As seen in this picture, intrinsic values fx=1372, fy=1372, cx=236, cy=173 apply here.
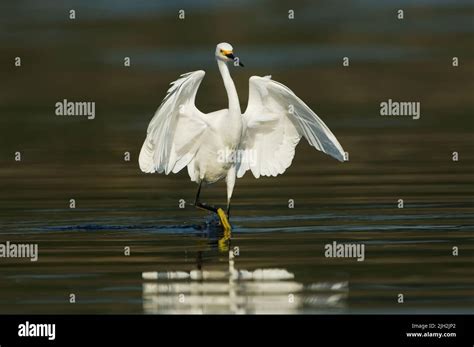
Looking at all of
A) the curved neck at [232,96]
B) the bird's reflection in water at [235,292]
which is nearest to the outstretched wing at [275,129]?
the curved neck at [232,96]

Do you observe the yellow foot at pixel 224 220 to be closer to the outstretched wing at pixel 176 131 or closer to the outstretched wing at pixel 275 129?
the outstretched wing at pixel 176 131

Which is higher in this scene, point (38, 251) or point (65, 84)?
point (65, 84)

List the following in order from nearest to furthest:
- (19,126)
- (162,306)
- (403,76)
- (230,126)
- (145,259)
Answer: (162,306)
(145,259)
(230,126)
(19,126)
(403,76)

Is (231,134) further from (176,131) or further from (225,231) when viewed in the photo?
(225,231)

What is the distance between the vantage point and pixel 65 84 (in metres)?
36.4

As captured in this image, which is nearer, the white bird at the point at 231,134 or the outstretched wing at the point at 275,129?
the white bird at the point at 231,134

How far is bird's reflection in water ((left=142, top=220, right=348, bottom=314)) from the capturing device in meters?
14.8

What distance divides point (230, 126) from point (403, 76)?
16.6 metres

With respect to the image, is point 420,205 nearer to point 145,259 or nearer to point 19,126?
point 145,259

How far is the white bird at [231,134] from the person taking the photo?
19.8 meters

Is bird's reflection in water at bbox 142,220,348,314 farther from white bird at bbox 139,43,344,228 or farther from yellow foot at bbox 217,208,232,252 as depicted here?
white bird at bbox 139,43,344,228

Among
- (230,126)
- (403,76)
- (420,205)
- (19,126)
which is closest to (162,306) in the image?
(230,126)

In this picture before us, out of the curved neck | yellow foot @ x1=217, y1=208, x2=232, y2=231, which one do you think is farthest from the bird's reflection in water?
the curved neck
